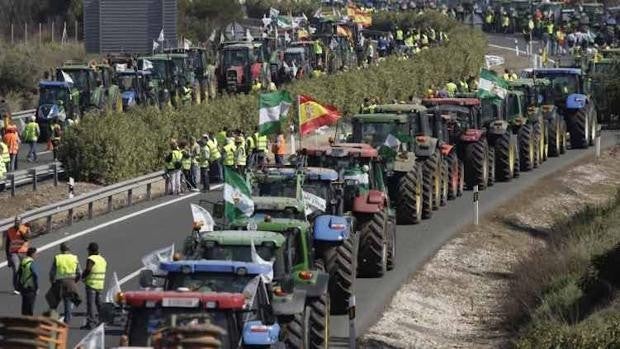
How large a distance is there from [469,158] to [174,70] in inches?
881

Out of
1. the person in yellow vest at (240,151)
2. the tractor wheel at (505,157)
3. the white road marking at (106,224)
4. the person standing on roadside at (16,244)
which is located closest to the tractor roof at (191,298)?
the person standing on roadside at (16,244)

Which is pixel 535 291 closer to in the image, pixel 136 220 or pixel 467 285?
pixel 467 285

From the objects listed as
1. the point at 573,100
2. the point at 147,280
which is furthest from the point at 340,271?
the point at 573,100

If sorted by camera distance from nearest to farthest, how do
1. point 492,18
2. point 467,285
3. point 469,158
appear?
point 467,285, point 469,158, point 492,18

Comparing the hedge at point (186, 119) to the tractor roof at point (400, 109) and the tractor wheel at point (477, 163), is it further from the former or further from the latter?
the tractor wheel at point (477, 163)

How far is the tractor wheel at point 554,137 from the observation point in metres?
45.7

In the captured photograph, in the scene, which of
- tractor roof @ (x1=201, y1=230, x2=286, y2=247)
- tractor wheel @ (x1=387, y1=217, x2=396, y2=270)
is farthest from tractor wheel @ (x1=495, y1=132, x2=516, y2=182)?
tractor roof @ (x1=201, y1=230, x2=286, y2=247)

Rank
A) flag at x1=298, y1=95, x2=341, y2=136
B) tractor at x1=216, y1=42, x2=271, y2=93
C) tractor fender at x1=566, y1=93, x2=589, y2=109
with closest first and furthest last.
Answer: flag at x1=298, y1=95, x2=341, y2=136 → tractor fender at x1=566, y1=93, x2=589, y2=109 → tractor at x1=216, y1=42, x2=271, y2=93

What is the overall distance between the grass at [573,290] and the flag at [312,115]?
4717mm

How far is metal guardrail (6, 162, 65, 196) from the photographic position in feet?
123

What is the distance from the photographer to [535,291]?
25891mm

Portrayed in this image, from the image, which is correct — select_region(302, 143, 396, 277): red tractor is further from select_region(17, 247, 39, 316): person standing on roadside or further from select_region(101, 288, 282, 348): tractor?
select_region(101, 288, 282, 348): tractor

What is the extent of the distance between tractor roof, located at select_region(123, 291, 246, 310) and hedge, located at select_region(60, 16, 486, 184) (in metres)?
24.2

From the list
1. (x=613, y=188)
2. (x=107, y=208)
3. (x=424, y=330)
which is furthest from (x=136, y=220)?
(x=613, y=188)
